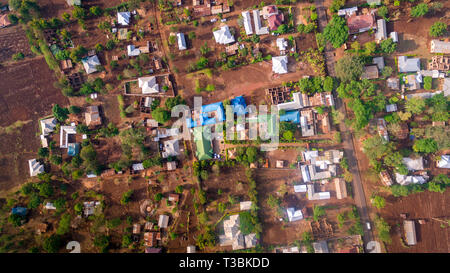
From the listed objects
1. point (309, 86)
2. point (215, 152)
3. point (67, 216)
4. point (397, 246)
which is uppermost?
point (309, 86)

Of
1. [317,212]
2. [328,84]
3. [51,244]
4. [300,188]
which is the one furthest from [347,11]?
[51,244]

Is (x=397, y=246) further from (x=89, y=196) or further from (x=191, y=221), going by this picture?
(x=89, y=196)

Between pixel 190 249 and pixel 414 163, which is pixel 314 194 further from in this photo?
pixel 190 249

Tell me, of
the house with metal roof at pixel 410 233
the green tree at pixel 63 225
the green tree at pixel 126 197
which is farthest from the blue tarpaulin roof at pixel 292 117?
the green tree at pixel 63 225

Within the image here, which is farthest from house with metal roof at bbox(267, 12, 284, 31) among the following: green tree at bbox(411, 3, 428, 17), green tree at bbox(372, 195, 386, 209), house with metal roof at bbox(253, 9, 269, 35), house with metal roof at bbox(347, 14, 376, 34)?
green tree at bbox(372, 195, 386, 209)

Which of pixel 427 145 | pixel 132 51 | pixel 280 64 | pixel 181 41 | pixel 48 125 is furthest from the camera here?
pixel 132 51

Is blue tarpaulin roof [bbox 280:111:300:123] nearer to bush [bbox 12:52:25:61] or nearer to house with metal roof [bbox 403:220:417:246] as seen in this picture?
house with metal roof [bbox 403:220:417:246]
